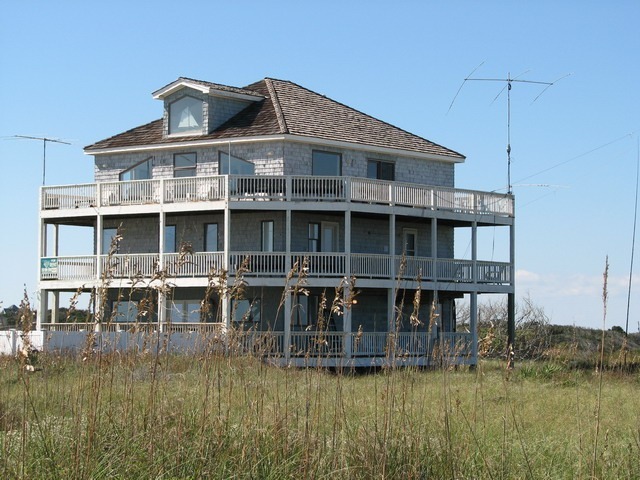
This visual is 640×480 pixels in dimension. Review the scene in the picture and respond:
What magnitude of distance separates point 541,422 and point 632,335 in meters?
41.6

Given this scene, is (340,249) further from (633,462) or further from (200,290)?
(633,462)

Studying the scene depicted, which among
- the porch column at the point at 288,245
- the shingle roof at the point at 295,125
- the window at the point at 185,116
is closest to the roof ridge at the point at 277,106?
the shingle roof at the point at 295,125

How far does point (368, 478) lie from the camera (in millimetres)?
8898

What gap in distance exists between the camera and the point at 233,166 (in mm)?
37188

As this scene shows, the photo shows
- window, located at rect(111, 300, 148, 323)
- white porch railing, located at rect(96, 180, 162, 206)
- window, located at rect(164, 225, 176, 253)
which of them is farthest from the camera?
window, located at rect(164, 225, 176, 253)

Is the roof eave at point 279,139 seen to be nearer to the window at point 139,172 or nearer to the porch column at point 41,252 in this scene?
the window at point 139,172

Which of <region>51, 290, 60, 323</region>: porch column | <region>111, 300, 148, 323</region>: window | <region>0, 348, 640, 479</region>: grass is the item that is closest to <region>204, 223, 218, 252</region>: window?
<region>111, 300, 148, 323</region>: window

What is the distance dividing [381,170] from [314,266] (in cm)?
594

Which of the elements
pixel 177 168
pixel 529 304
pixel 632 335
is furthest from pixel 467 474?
pixel 632 335

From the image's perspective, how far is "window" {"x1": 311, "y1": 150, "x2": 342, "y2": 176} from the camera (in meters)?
36.8

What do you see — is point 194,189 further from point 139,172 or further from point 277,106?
point 139,172

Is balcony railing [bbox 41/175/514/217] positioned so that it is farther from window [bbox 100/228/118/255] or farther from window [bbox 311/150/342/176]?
window [bbox 100/228/118/255]

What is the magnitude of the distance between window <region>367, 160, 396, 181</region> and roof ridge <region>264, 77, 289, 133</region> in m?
3.58

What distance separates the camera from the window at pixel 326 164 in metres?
36.8
